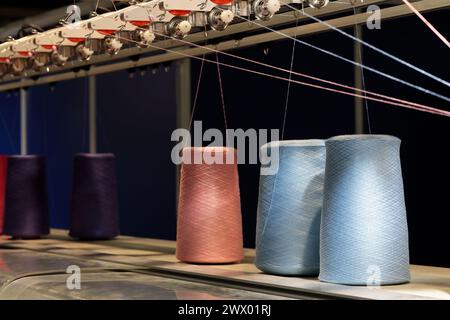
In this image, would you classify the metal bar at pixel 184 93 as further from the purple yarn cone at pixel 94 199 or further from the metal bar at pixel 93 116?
the metal bar at pixel 93 116

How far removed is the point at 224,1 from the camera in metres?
2.67

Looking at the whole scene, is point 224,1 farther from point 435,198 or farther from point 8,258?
point 8,258

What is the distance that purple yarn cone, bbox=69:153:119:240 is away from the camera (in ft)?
12.7

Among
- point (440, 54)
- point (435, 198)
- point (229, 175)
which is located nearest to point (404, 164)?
point (435, 198)

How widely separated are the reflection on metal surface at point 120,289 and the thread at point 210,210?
0.96ft

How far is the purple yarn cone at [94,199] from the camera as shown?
12.7 feet

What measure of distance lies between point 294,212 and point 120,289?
55cm

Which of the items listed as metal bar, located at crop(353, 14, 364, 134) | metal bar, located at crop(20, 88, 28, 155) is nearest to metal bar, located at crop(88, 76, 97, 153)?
metal bar, located at crop(20, 88, 28, 155)

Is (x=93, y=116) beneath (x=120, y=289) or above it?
above

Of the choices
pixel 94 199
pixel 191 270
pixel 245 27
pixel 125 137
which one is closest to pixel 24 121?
pixel 125 137

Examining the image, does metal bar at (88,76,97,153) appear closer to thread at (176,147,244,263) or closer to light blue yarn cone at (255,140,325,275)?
thread at (176,147,244,263)

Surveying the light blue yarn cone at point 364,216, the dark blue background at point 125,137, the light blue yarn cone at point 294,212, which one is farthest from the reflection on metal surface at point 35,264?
the dark blue background at point 125,137

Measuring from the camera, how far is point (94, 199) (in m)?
3.91

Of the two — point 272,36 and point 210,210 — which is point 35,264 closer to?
point 210,210
